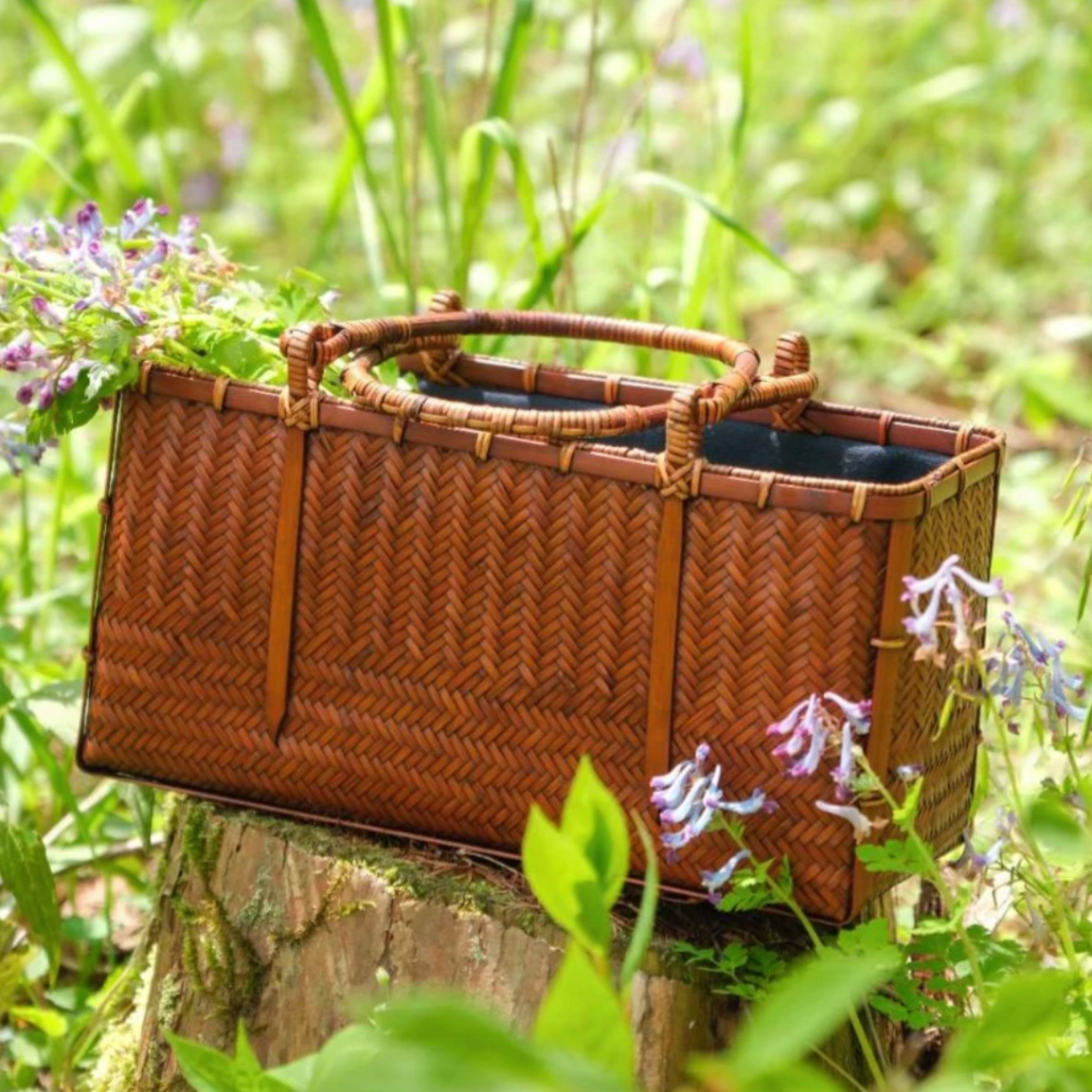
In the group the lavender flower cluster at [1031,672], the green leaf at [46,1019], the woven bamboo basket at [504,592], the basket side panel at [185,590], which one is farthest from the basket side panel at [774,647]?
the green leaf at [46,1019]

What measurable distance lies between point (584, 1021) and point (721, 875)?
0.59 metres

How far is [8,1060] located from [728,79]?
294 cm

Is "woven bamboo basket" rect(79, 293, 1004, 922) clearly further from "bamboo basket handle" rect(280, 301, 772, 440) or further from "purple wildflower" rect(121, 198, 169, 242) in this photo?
"purple wildflower" rect(121, 198, 169, 242)

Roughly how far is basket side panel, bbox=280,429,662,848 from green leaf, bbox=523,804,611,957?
552 mm

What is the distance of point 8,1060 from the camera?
2.17 metres

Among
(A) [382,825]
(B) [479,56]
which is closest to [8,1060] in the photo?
(A) [382,825]

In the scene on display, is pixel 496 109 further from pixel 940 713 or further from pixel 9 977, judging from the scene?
pixel 9 977

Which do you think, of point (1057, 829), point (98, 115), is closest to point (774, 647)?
point (1057, 829)

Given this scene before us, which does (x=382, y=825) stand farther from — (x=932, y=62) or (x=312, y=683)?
(x=932, y=62)

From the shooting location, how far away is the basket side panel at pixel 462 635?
64.6 inches

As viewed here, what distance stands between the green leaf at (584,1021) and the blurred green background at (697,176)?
1.65m

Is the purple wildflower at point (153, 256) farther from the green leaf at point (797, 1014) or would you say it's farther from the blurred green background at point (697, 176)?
the green leaf at point (797, 1014)

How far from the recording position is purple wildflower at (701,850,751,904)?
156cm

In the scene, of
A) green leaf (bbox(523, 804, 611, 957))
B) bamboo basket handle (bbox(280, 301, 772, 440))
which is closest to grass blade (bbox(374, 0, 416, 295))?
bamboo basket handle (bbox(280, 301, 772, 440))
